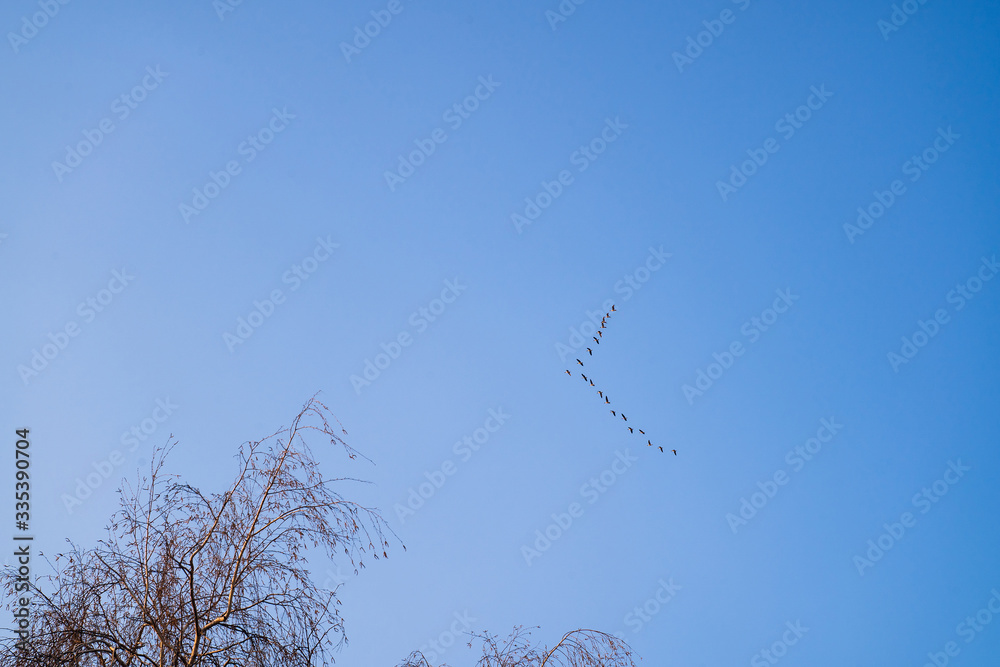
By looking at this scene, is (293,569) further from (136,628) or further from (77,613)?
(77,613)

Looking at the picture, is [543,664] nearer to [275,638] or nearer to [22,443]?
[275,638]

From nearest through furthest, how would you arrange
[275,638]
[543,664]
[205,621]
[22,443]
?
[205,621] → [275,638] → [543,664] → [22,443]

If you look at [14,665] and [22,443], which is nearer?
[14,665]

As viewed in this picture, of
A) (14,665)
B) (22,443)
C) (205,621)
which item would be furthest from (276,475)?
(22,443)

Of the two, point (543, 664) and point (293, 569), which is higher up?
point (293, 569)

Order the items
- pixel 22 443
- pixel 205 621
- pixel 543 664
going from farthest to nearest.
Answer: pixel 22 443, pixel 543 664, pixel 205 621

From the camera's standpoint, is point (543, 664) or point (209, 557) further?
point (543, 664)

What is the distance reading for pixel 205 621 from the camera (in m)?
6.43

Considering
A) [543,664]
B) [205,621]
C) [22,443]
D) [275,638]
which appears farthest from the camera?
[22,443]

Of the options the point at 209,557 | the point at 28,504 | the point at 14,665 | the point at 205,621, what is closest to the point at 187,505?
the point at 209,557

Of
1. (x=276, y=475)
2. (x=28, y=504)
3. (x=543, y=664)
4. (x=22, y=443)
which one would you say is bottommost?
(x=543, y=664)

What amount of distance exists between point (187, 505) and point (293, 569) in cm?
102

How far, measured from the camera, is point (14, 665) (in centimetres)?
657

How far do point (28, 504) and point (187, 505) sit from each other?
3.89 m
